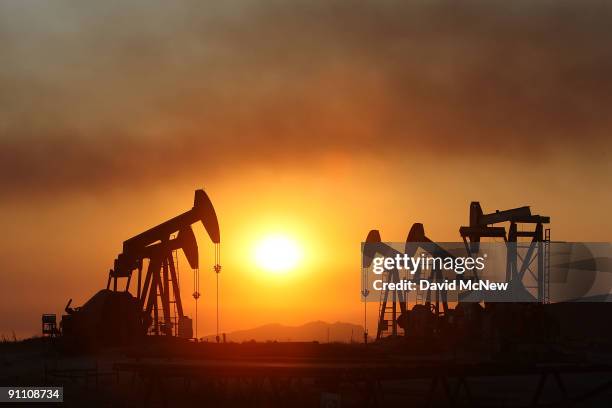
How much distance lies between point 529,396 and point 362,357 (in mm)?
9740

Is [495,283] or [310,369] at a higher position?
[495,283]

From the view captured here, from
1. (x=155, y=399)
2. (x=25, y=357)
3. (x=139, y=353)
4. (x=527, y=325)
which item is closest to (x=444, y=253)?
(x=527, y=325)

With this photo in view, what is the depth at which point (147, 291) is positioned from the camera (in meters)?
53.8

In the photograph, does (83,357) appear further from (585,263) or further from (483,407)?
(585,263)

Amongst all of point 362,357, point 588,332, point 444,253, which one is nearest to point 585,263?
point 588,332

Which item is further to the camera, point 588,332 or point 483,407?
point 588,332

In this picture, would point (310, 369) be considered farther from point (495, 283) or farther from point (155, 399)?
point (495, 283)

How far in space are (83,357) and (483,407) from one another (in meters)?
25.8

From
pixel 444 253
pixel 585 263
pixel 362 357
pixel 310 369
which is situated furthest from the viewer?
pixel 585 263

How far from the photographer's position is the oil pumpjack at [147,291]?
50.7 m

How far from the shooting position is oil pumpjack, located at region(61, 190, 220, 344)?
50.7m

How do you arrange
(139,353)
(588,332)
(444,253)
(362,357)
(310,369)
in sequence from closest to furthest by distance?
(310,369) < (362,357) < (139,353) < (444,253) < (588,332)

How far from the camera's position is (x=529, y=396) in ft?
100

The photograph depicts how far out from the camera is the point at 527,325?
1759 inches
